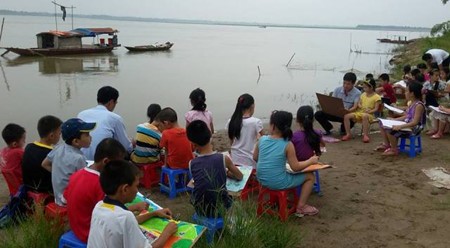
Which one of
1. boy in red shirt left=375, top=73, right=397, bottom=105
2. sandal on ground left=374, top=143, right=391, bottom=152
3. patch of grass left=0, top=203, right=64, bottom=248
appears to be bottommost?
patch of grass left=0, top=203, right=64, bottom=248

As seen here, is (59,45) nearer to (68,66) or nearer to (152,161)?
(68,66)

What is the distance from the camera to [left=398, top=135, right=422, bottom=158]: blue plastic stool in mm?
6414

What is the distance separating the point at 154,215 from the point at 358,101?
5.79 metres

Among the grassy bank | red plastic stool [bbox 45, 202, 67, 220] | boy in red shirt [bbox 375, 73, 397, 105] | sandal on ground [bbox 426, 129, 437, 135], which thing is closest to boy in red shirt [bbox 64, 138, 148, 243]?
red plastic stool [bbox 45, 202, 67, 220]

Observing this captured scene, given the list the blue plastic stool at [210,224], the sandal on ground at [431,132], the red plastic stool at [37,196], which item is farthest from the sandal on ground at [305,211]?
the sandal on ground at [431,132]

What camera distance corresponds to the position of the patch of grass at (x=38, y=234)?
3.31 m

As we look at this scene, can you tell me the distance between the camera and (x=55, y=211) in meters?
3.87

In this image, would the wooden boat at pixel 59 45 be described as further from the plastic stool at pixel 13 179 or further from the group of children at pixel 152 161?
the plastic stool at pixel 13 179

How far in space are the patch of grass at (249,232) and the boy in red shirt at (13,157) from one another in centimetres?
236

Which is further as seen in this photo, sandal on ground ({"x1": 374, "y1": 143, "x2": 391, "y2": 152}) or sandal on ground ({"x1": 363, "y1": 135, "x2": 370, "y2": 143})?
sandal on ground ({"x1": 363, "y1": 135, "x2": 370, "y2": 143})

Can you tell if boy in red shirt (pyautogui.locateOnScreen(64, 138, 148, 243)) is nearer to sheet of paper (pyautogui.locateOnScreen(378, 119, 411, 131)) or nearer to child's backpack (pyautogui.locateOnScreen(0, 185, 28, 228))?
child's backpack (pyautogui.locateOnScreen(0, 185, 28, 228))

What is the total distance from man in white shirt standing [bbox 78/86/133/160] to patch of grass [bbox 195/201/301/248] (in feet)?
7.05

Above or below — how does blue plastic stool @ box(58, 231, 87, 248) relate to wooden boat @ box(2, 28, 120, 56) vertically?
below

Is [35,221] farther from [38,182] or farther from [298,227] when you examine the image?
[298,227]
